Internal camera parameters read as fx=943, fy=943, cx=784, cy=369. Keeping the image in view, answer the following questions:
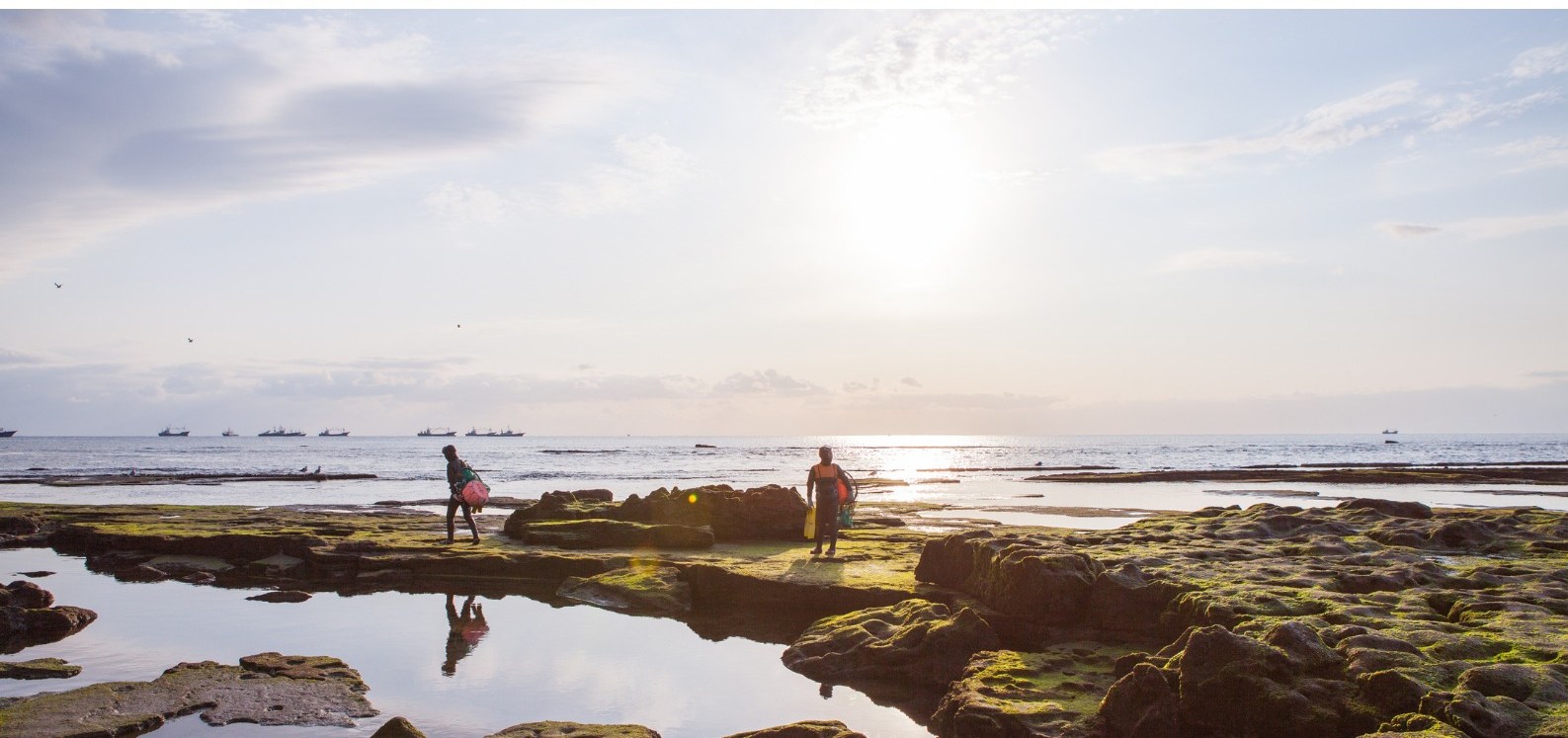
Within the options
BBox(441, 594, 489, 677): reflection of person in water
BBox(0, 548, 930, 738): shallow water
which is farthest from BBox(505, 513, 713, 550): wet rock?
BBox(0, 548, 930, 738): shallow water

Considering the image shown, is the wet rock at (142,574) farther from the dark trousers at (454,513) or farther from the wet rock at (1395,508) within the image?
the wet rock at (1395,508)

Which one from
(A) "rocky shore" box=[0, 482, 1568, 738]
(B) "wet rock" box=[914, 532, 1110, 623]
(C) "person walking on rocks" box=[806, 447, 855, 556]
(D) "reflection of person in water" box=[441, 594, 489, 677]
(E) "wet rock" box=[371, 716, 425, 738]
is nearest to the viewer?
(A) "rocky shore" box=[0, 482, 1568, 738]

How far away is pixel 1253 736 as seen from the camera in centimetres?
856

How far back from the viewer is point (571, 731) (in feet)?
31.9

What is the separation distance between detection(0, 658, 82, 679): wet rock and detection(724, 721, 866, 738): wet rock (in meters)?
9.40

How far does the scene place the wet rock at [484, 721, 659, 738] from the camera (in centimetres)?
955

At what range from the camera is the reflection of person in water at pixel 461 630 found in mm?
13734

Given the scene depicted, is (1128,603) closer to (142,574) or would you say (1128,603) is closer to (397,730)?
(397,730)

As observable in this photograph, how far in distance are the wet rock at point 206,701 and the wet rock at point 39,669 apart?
5.06 ft

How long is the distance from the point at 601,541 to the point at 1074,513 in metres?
19.9

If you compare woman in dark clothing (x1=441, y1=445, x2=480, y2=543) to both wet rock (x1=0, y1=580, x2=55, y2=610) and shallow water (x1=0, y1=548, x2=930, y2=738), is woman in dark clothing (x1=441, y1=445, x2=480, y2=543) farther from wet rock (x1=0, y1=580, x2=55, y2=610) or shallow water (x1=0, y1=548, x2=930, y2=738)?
wet rock (x1=0, y1=580, x2=55, y2=610)

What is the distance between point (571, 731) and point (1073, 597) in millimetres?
6946

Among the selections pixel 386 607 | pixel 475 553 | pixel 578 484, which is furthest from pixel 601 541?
pixel 578 484

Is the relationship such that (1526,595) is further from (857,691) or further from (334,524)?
(334,524)
